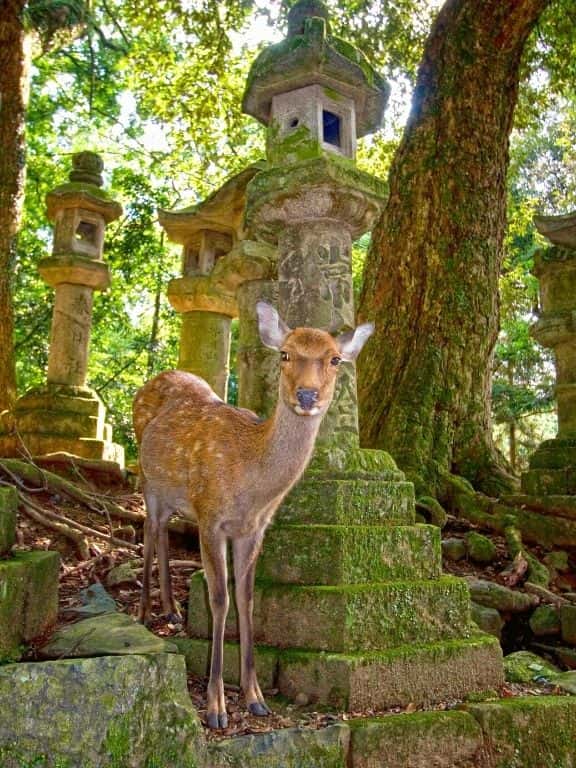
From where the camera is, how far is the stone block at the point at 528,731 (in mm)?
3088

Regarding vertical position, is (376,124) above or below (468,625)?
above

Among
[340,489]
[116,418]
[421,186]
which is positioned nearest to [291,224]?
[340,489]

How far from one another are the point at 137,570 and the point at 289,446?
2369 mm

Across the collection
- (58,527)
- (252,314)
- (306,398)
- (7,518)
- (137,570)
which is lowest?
(137,570)

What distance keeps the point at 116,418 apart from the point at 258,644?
13.5 metres

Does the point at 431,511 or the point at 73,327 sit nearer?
the point at 431,511

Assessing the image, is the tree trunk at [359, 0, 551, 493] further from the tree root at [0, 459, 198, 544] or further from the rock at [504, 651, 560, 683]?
the rock at [504, 651, 560, 683]

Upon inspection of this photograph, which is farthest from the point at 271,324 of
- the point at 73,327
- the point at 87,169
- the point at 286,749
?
the point at 87,169

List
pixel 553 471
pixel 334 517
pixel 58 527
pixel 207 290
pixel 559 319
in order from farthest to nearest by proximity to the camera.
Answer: pixel 207 290, pixel 559 319, pixel 553 471, pixel 58 527, pixel 334 517

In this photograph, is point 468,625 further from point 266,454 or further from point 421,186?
point 421,186

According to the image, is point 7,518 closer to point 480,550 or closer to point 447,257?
point 480,550

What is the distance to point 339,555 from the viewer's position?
3.54 metres

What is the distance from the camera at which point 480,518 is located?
6.64 m

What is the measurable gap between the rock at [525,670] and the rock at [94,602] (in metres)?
2.34
